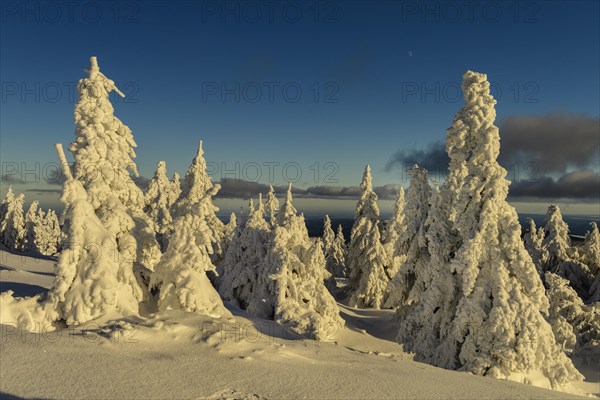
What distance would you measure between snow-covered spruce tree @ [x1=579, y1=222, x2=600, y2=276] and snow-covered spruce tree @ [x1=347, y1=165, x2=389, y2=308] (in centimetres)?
1981

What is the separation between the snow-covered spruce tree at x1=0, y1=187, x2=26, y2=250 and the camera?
193 feet

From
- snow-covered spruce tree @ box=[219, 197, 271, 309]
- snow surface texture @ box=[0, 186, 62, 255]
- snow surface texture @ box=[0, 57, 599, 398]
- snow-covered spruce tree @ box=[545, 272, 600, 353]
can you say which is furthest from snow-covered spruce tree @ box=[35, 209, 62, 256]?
snow-covered spruce tree @ box=[545, 272, 600, 353]

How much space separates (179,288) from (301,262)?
16.2m

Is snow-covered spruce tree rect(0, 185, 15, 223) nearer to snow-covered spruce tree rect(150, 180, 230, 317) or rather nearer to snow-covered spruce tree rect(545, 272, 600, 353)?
snow-covered spruce tree rect(150, 180, 230, 317)

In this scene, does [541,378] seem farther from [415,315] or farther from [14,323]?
[14,323]

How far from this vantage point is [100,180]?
41.8ft

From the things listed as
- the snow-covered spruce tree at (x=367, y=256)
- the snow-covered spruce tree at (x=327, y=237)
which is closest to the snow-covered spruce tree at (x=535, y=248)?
the snow-covered spruce tree at (x=367, y=256)

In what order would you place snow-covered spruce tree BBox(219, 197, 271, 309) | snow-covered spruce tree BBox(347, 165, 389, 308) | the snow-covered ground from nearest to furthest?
the snow-covered ground < snow-covered spruce tree BBox(219, 197, 271, 309) < snow-covered spruce tree BBox(347, 165, 389, 308)

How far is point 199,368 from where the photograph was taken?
26.5 ft

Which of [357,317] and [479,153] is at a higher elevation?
[479,153]

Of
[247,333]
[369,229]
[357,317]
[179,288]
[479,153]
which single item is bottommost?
[357,317]

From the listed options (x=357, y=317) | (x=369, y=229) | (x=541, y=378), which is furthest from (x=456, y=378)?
(x=369, y=229)

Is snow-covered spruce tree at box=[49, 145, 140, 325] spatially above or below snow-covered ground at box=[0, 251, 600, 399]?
above

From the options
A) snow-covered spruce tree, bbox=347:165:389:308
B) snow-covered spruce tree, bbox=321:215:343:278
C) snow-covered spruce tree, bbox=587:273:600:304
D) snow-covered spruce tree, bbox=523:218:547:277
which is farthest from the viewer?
snow-covered spruce tree, bbox=321:215:343:278
